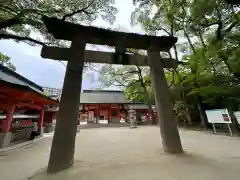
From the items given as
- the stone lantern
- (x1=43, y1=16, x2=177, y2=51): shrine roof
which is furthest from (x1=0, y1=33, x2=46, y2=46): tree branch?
the stone lantern

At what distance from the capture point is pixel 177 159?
12.7 feet

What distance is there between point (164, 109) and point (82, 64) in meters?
2.61

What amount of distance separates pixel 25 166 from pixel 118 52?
165 inches

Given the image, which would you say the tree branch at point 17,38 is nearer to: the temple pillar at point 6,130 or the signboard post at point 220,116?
the temple pillar at point 6,130

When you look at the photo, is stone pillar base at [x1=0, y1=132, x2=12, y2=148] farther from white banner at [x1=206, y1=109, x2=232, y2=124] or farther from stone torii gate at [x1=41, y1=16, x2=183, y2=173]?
white banner at [x1=206, y1=109, x2=232, y2=124]

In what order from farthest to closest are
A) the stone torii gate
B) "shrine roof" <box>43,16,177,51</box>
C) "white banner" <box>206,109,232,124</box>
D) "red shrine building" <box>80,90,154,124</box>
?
"red shrine building" <box>80,90,154,124</box>, "white banner" <box>206,109,232,124</box>, "shrine roof" <box>43,16,177,51</box>, the stone torii gate

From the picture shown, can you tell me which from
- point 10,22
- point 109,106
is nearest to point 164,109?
point 10,22

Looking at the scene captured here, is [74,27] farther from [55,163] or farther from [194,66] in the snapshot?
[194,66]

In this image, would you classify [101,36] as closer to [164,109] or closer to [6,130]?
[164,109]

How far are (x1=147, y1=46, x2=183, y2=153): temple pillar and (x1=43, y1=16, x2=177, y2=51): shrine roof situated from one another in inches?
12.7

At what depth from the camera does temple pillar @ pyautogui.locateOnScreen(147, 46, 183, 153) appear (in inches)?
177

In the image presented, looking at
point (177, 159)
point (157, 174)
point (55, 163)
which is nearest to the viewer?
point (157, 174)

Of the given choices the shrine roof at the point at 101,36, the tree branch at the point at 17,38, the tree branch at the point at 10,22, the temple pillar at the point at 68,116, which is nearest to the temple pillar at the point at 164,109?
the shrine roof at the point at 101,36

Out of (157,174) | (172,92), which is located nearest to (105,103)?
(172,92)
